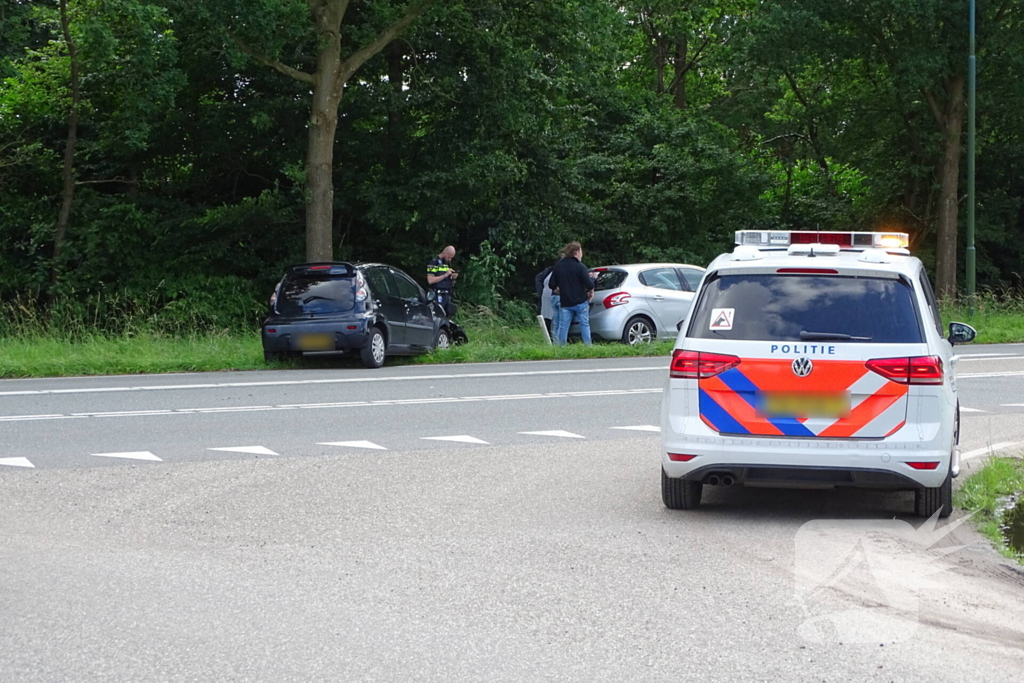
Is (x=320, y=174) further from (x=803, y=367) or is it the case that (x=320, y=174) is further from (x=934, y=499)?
(x=934, y=499)

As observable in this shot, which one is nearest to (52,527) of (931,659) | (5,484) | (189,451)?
(5,484)

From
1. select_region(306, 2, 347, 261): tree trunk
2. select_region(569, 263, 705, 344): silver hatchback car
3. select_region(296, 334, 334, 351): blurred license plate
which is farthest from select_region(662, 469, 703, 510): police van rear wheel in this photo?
select_region(306, 2, 347, 261): tree trunk

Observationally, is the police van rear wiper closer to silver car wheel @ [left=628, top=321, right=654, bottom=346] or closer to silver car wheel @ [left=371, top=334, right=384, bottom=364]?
silver car wheel @ [left=371, top=334, right=384, bottom=364]

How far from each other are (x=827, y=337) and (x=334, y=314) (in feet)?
36.9

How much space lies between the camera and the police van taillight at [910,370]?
7.38 m

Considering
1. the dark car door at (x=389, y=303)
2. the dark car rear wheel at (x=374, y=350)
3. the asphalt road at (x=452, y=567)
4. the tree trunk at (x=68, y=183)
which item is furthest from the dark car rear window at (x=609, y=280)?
the tree trunk at (x=68, y=183)

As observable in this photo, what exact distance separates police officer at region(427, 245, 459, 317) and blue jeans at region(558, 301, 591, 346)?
249cm

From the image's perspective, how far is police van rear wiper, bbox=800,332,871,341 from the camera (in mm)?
7496

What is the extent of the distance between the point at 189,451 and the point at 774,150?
3428 centimetres

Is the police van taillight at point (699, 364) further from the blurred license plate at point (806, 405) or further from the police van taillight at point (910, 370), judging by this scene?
the police van taillight at point (910, 370)

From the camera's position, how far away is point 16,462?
9.95 m

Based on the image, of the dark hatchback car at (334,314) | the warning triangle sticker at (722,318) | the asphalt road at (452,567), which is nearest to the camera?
the asphalt road at (452,567)

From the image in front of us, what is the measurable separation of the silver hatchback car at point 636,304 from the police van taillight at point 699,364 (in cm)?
1351

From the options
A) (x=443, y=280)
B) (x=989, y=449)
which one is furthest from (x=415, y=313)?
(x=989, y=449)
